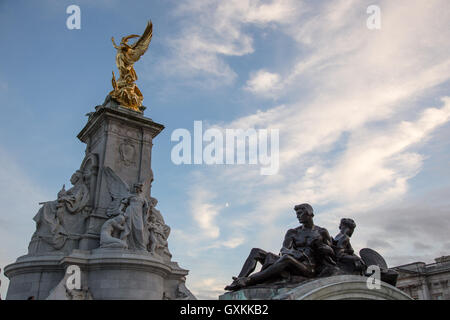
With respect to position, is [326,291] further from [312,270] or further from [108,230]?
[108,230]

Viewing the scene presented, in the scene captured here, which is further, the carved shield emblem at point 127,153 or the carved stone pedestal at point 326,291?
the carved shield emblem at point 127,153

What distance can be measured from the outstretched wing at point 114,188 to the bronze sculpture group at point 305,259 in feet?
32.7

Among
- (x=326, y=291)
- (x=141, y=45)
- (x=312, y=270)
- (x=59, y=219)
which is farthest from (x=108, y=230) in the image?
(x=326, y=291)

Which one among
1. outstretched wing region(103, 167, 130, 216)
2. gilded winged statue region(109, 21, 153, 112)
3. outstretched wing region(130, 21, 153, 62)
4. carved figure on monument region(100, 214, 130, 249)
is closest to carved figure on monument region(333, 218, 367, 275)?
carved figure on monument region(100, 214, 130, 249)

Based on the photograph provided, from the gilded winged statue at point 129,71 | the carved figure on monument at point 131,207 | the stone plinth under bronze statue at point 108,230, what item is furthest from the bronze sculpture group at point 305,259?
the gilded winged statue at point 129,71

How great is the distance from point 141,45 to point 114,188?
774cm

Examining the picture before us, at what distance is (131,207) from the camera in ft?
51.0

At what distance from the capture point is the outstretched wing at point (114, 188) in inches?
639

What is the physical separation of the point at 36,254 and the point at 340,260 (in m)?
11.5

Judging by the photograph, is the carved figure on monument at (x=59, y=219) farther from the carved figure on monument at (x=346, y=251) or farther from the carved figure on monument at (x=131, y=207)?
the carved figure on monument at (x=346, y=251)

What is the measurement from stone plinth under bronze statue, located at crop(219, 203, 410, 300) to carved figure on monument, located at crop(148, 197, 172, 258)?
29.9 feet

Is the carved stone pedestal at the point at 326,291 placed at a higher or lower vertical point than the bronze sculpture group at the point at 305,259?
lower

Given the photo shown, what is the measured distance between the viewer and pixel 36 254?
48.9 ft
